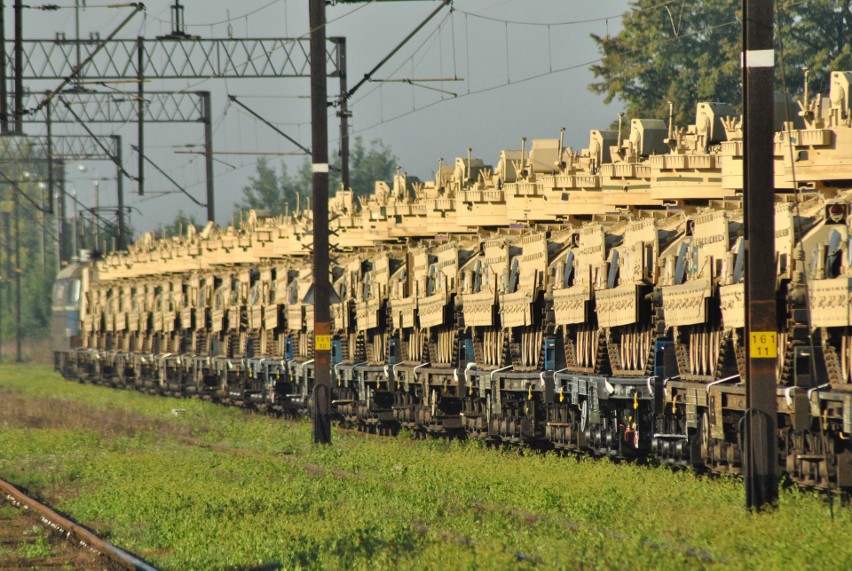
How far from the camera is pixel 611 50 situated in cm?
6469

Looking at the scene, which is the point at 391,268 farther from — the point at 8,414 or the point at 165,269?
the point at 165,269

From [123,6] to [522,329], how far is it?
30.7ft

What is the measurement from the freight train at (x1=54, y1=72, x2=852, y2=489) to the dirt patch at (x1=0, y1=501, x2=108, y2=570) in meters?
7.16

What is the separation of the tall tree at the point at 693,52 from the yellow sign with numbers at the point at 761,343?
40745 mm

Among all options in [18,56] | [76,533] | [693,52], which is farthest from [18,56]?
[693,52]

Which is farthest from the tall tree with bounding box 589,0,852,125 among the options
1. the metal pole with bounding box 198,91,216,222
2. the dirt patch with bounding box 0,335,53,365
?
the dirt patch with bounding box 0,335,53,365

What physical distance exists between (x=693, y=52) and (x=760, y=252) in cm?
4865

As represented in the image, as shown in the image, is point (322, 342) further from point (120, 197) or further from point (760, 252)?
point (120, 197)

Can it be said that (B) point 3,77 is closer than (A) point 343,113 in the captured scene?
Yes

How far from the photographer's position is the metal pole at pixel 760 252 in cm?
1507

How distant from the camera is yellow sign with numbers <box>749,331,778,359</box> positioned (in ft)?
49.7

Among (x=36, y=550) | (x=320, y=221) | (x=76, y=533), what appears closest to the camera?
(x=36, y=550)

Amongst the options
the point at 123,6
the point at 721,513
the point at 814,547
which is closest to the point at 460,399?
the point at 123,6

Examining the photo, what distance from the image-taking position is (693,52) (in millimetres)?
62438
